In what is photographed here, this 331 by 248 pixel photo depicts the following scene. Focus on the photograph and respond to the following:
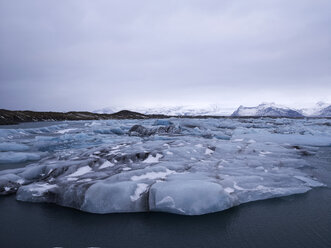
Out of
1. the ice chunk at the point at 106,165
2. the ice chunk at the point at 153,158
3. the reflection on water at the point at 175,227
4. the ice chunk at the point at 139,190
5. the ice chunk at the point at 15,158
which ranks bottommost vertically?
the reflection on water at the point at 175,227

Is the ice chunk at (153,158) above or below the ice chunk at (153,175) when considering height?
above

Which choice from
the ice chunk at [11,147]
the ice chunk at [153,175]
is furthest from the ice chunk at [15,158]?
the ice chunk at [153,175]

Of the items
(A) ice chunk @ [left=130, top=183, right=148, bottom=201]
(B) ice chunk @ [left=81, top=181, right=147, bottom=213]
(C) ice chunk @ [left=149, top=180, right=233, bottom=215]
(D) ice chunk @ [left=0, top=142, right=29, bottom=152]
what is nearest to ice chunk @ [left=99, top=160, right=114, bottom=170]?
(B) ice chunk @ [left=81, top=181, right=147, bottom=213]

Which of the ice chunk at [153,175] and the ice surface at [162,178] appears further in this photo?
the ice chunk at [153,175]

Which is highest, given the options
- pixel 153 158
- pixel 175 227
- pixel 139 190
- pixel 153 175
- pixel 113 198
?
pixel 153 158

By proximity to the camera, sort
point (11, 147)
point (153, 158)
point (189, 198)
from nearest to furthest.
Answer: point (189, 198) → point (153, 158) → point (11, 147)

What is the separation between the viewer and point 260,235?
3957 millimetres

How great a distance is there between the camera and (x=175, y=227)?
426cm

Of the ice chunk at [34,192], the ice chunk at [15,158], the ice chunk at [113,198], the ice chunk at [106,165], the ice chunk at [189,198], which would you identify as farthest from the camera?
the ice chunk at [15,158]

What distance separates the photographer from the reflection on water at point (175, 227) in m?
3.82

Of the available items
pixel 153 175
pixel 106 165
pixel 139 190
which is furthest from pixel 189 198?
pixel 106 165

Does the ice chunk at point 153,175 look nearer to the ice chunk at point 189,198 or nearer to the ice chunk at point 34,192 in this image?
the ice chunk at point 189,198

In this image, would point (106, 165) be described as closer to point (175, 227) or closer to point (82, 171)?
Answer: point (82, 171)

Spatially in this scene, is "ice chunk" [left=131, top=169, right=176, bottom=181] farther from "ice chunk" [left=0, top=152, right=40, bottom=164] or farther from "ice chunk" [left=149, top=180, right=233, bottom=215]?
"ice chunk" [left=0, top=152, right=40, bottom=164]
